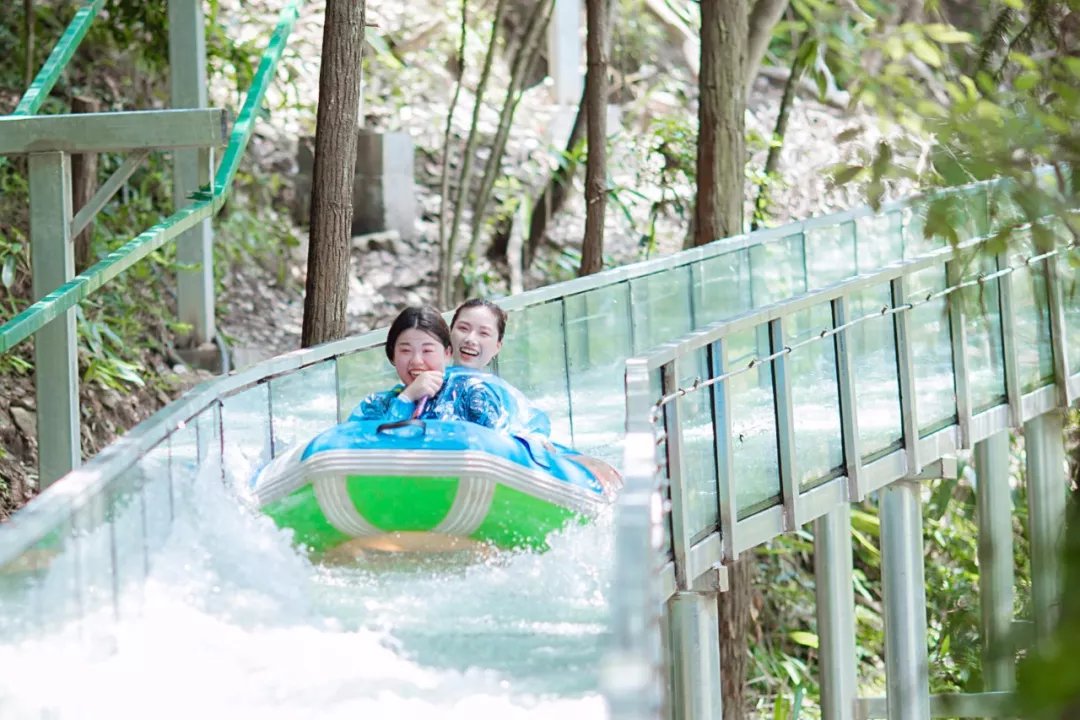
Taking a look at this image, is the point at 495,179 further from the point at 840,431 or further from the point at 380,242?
the point at 840,431

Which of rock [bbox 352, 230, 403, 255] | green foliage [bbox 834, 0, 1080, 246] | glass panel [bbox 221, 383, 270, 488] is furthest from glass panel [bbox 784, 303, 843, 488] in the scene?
rock [bbox 352, 230, 403, 255]

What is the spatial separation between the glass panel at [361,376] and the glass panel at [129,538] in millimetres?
2219

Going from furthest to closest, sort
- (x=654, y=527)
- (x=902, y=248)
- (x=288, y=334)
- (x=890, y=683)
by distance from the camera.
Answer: (x=288, y=334), (x=902, y=248), (x=890, y=683), (x=654, y=527)

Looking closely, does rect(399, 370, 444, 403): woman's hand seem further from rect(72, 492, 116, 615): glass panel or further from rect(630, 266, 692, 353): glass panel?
rect(630, 266, 692, 353): glass panel

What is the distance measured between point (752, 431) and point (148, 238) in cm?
284

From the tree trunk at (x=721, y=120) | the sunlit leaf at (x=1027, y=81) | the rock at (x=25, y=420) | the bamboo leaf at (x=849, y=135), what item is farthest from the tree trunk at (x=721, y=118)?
the sunlit leaf at (x=1027, y=81)

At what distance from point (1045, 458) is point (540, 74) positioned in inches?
449

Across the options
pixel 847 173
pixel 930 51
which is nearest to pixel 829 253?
pixel 930 51

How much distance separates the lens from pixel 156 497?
4461 mm

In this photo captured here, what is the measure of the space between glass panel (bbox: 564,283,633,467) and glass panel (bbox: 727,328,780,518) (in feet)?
2.26

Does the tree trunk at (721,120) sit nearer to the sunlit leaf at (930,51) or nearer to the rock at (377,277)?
the rock at (377,277)

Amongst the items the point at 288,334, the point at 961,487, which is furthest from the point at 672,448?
the point at 961,487

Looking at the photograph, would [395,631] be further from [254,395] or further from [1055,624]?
[1055,624]

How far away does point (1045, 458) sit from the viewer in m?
9.74
